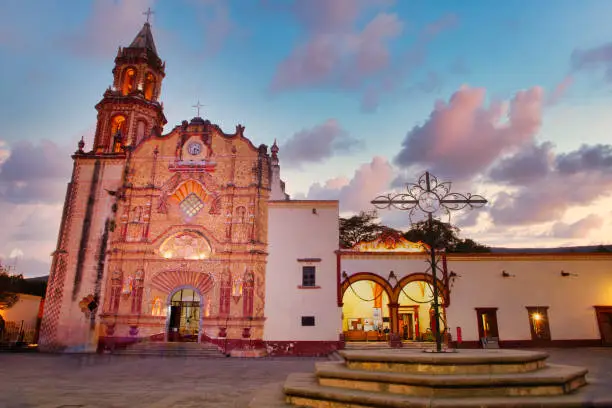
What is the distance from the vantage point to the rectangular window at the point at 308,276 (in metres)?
21.3

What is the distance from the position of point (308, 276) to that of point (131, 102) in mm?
17140

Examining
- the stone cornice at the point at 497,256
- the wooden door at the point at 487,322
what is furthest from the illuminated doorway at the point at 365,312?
the wooden door at the point at 487,322

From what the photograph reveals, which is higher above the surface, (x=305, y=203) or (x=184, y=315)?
(x=305, y=203)

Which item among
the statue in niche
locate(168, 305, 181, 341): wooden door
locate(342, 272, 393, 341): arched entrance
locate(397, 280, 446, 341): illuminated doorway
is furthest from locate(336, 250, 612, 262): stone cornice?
locate(168, 305, 181, 341): wooden door

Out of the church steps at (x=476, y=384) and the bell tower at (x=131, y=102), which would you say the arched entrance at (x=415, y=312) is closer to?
the church steps at (x=476, y=384)

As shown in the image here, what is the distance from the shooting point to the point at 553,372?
6.73 metres

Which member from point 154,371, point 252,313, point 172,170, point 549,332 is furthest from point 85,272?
point 549,332

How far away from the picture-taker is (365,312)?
2500 centimetres

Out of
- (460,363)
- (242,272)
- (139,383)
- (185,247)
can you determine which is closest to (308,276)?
(242,272)

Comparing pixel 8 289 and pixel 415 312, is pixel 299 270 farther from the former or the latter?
pixel 8 289

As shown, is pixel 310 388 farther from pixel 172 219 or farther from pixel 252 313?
pixel 172 219

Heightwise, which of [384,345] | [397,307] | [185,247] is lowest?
[384,345]

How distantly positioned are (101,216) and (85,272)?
339cm

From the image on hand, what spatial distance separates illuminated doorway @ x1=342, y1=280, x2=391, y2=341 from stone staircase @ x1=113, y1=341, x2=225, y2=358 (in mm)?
7946
